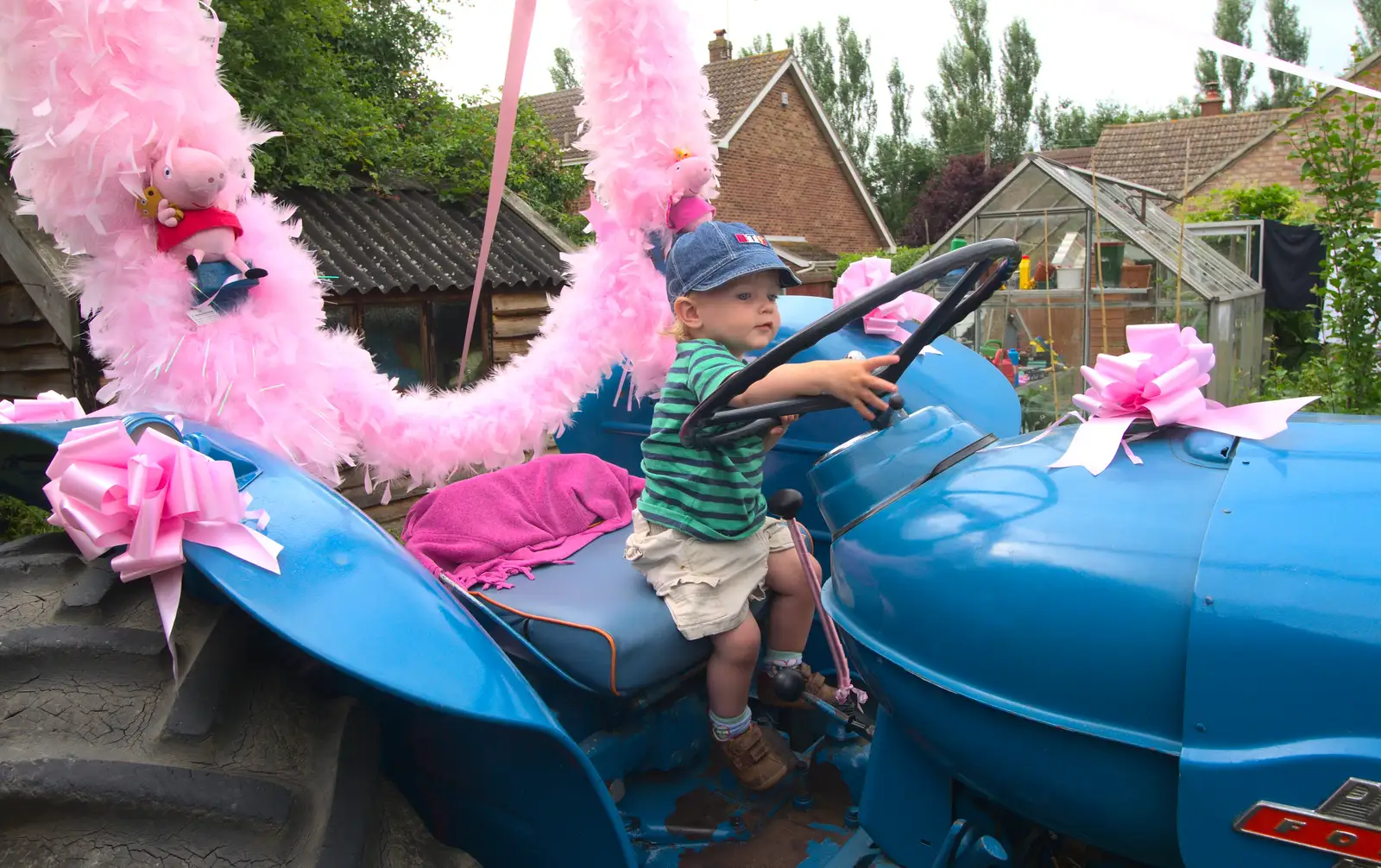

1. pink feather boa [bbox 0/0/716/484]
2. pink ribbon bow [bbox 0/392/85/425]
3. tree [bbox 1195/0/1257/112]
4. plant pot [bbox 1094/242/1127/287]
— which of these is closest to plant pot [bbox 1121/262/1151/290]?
plant pot [bbox 1094/242/1127/287]

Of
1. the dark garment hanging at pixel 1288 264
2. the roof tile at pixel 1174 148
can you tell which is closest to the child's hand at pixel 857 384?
the dark garment hanging at pixel 1288 264

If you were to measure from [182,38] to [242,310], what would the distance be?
0.48 metres

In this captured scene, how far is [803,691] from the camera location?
6.04 feet

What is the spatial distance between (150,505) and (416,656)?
13.7 inches

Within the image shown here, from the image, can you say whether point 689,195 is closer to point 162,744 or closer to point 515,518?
point 515,518

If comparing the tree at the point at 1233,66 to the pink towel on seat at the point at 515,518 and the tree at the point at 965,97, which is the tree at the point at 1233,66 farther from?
the pink towel on seat at the point at 515,518

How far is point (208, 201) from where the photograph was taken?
1669 millimetres

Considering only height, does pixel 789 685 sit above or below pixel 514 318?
below

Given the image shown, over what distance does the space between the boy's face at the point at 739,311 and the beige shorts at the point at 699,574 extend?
395 mm

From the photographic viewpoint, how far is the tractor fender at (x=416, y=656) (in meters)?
1.08

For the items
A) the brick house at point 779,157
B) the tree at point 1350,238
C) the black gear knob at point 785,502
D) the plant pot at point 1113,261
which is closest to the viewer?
the black gear knob at point 785,502

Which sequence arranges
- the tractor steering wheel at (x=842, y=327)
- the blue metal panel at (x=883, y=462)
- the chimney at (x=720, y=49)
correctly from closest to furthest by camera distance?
the tractor steering wheel at (x=842, y=327) → the blue metal panel at (x=883, y=462) → the chimney at (x=720, y=49)

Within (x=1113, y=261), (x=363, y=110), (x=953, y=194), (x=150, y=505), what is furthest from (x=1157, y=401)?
(x=953, y=194)

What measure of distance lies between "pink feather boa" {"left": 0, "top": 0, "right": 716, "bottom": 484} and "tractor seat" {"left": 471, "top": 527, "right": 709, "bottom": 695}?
1.55 feet
